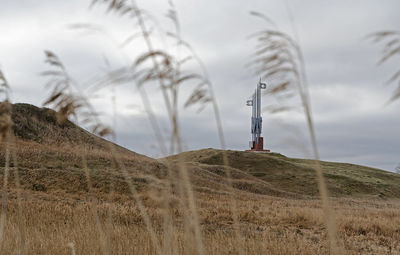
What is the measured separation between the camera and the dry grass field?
594 cm

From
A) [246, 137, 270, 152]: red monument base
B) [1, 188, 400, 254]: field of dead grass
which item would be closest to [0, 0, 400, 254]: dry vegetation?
[1, 188, 400, 254]: field of dead grass

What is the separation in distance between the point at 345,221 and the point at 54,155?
1751cm

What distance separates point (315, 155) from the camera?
2342mm

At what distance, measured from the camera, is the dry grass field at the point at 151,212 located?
594 cm

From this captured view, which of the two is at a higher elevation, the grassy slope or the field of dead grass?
the grassy slope

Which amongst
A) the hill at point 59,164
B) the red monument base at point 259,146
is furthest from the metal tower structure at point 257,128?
the hill at point 59,164

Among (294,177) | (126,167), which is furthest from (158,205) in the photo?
(294,177)

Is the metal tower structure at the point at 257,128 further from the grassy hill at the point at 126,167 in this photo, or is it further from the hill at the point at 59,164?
the hill at the point at 59,164

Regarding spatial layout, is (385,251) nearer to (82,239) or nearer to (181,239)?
(181,239)

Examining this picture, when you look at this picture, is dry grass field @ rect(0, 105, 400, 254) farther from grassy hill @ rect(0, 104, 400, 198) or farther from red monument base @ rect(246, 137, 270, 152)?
red monument base @ rect(246, 137, 270, 152)

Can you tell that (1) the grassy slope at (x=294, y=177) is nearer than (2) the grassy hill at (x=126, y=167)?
No

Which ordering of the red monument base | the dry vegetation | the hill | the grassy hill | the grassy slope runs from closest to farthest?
the dry vegetation, the hill, the grassy hill, the grassy slope, the red monument base

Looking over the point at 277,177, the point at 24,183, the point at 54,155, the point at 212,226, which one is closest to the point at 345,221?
the point at 212,226

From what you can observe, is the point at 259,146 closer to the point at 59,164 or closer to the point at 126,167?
the point at 126,167
